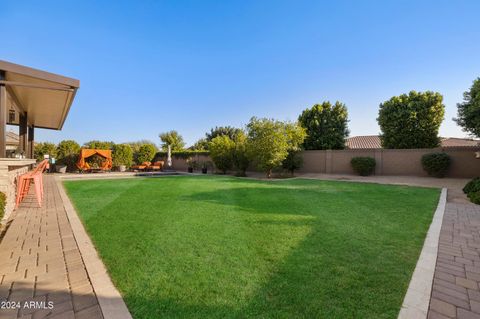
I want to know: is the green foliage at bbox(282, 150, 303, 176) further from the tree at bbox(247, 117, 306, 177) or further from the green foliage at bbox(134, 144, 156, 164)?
the green foliage at bbox(134, 144, 156, 164)

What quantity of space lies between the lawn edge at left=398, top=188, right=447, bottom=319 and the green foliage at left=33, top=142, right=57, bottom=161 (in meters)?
24.3

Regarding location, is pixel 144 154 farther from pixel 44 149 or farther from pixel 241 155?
pixel 241 155

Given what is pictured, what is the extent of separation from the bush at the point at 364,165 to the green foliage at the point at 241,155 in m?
7.92

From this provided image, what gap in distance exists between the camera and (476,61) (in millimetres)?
11055

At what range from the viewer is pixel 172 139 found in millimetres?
42938

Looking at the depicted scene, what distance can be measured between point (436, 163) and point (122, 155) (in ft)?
79.5

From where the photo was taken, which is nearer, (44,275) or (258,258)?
(44,275)

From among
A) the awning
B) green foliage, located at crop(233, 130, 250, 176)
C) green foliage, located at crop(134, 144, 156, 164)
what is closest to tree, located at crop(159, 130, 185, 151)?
green foliage, located at crop(134, 144, 156, 164)

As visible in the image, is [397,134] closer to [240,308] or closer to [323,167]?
[323,167]

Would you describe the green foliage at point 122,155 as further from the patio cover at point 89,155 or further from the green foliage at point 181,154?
the green foliage at point 181,154

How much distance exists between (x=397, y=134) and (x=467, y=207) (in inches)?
580

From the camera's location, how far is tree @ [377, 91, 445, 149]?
18.4 m

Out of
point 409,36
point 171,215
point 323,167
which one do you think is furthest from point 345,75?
Result: point 171,215

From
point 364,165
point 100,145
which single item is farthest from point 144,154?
point 364,165
